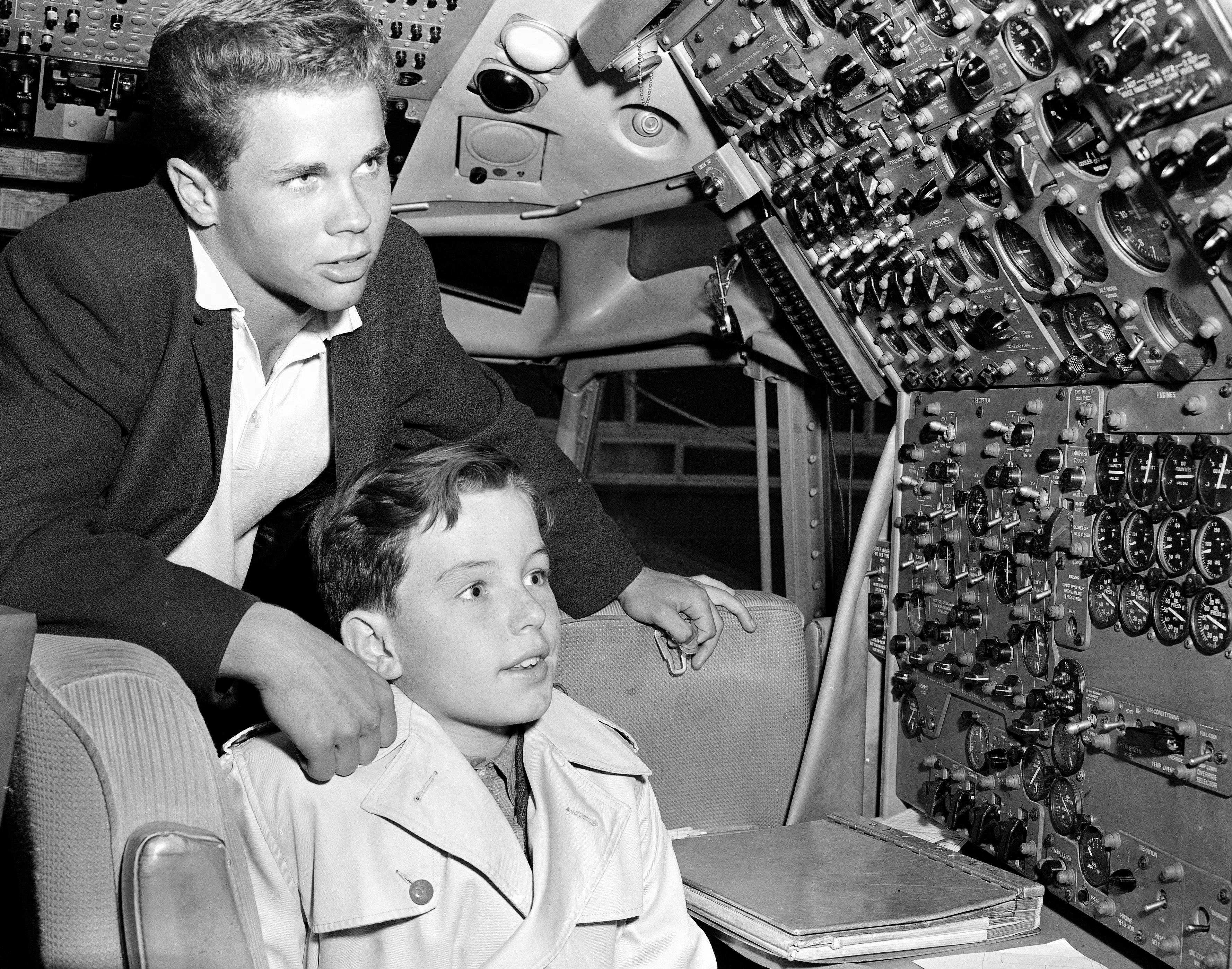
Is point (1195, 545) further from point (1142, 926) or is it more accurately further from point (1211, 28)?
point (1211, 28)

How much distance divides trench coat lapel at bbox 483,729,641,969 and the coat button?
0.11m

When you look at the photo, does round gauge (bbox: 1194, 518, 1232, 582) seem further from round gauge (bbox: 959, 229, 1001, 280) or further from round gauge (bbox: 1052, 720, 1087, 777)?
round gauge (bbox: 959, 229, 1001, 280)

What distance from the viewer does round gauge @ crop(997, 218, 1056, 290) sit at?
7.48ft

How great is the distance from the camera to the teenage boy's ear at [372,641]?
1.67m

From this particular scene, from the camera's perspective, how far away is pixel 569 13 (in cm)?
271

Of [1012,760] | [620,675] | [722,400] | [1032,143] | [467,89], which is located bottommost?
[1012,760]

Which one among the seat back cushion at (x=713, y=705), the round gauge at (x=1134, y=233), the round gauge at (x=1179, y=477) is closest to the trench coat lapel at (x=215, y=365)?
the seat back cushion at (x=713, y=705)

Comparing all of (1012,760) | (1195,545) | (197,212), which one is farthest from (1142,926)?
(197,212)

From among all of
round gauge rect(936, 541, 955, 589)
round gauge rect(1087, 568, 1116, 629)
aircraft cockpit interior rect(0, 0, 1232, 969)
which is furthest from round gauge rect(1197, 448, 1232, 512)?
round gauge rect(936, 541, 955, 589)

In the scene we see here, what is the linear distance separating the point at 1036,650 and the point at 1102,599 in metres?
0.21

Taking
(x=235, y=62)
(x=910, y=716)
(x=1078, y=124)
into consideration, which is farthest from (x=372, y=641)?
(x=910, y=716)

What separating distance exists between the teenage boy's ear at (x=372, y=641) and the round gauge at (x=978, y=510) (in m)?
1.41

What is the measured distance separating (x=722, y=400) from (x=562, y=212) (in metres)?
0.75

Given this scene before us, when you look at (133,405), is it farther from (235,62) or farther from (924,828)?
(924,828)
